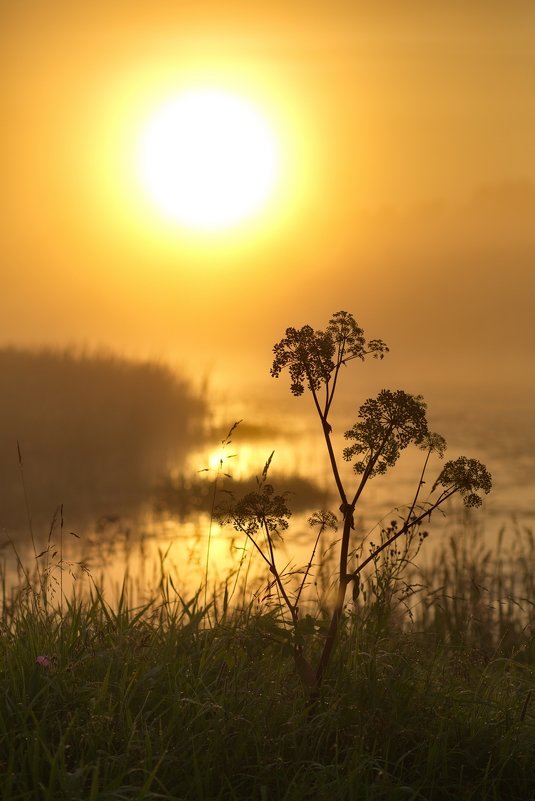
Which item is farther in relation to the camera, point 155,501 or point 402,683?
Answer: point 155,501

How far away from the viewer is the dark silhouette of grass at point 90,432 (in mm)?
13148

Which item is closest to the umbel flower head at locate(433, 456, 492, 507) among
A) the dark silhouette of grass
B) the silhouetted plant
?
the silhouetted plant

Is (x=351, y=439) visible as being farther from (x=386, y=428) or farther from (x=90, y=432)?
(x=90, y=432)

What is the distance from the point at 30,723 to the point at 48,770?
11.3 inches

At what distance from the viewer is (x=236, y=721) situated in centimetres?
405

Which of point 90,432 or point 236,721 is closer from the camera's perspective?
point 236,721

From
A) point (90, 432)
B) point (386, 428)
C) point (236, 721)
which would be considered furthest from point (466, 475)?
point (90, 432)

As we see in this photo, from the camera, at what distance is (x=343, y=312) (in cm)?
451

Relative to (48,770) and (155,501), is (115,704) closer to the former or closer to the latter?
(48,770)

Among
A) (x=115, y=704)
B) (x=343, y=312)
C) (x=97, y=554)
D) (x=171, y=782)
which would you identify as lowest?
(x=171, y=782)

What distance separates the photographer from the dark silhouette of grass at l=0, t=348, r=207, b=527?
43.1 ft

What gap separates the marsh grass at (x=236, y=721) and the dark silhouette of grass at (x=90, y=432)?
6817 mm

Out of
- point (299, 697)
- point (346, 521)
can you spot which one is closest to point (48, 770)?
point (299, 697)

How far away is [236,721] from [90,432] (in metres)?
12.6
